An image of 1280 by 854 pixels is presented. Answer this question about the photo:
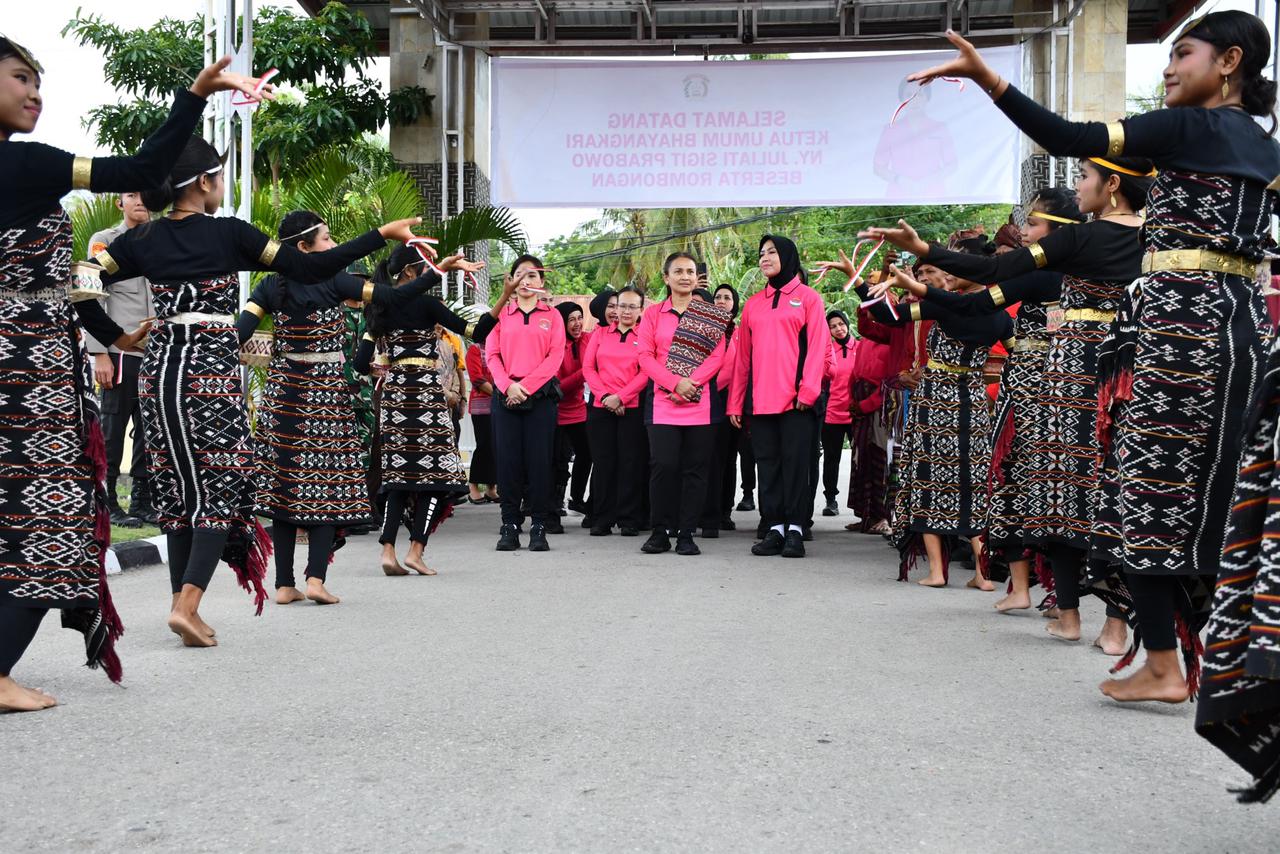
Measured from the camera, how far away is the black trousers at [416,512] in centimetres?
866

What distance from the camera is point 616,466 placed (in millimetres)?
12336

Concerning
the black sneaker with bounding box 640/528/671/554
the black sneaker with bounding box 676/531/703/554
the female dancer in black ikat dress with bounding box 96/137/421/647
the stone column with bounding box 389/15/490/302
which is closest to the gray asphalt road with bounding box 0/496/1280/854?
the female dancer in black ikat dress with bounding box 96/137/421/647

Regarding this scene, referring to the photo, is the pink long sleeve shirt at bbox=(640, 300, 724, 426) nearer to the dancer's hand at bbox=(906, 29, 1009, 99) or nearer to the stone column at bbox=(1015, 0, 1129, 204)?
the dancer's hand at bbox=(906, 29, 1009, 99)

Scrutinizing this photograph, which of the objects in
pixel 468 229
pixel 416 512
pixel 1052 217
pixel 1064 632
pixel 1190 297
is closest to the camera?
pixel 1190 297

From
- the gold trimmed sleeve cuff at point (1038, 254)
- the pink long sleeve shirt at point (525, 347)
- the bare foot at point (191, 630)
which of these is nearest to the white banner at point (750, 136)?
the pink long sleeve shirt at point (525, 347)

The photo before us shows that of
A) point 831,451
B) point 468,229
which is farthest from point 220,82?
point 831,451

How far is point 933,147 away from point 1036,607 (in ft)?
30.7

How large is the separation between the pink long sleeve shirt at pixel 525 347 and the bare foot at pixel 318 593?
127 inches

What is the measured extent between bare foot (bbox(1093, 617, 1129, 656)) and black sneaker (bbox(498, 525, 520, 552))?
514 cm

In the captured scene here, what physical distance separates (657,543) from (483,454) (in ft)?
15.5

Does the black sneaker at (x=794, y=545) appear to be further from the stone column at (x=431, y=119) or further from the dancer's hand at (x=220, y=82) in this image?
the stone column at (x=431, y=119)

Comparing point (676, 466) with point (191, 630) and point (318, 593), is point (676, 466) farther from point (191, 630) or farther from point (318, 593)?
point (191, 630)

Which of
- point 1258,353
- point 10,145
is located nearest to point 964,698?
point 1258,353

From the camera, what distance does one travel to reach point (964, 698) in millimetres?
4809
